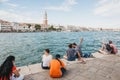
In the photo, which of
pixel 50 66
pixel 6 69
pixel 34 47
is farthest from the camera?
pixel 34 47

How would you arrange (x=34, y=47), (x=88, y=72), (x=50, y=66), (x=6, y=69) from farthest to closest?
(x=34, y=47) < (x=88, y=72) < (x=50, y=66) < (x=6, y=69)

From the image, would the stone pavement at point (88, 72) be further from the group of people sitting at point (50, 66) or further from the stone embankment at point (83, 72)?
the group of people sitting at point (50, 66)

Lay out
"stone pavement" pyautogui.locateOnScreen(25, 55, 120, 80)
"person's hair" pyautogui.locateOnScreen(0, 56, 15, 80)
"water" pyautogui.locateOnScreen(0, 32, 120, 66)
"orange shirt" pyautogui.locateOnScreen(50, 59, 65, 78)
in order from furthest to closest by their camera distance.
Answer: "water" pyautogui.locateOnScreen(0, 32, 120, 66) → "stone pavement" pyautogui.locateOnScreen(25, 55, 120, 80) → "orange shirt" pyautogui.locateOnScreen(50, 59, 65, 78) → "person's hair" pyautogui.locateOnScreen(0, 56, 15, 80)

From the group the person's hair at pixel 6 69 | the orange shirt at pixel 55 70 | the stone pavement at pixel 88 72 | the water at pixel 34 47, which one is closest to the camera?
the person's hair at pixel 6 69

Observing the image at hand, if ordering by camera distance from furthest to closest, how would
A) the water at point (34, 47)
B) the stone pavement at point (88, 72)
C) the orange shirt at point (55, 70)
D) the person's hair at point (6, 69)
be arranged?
1. the water at point (34, 47)
2. the stone pavement at point (88, 72)
3. the orange shirt at point (55, 70)
4. the person's hair at point (6, 69)

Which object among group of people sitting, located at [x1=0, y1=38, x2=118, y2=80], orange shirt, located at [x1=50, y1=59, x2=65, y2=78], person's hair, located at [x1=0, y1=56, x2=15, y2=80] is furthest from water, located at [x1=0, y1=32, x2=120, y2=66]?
person's hair, located at [x1=0, y1=56, x2=15, y2=80]

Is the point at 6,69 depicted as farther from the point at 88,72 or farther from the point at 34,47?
the point at 34,47

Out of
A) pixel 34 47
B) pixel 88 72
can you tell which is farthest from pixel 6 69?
pixel 34 47

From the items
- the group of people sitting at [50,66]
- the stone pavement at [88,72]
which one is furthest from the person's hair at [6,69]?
the stone pavement at [88,72]

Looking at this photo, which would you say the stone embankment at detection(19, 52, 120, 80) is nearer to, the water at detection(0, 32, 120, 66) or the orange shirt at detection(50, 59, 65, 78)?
the orange shirt at detection(50, 59, 65, 78)

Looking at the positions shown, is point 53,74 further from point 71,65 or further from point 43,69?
point 71,65

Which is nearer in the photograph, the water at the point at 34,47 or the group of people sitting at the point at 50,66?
the group of people sitting at the point at 50,66

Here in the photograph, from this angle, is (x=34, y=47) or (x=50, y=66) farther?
(x=34, y=47)

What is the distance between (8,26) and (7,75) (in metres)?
150
